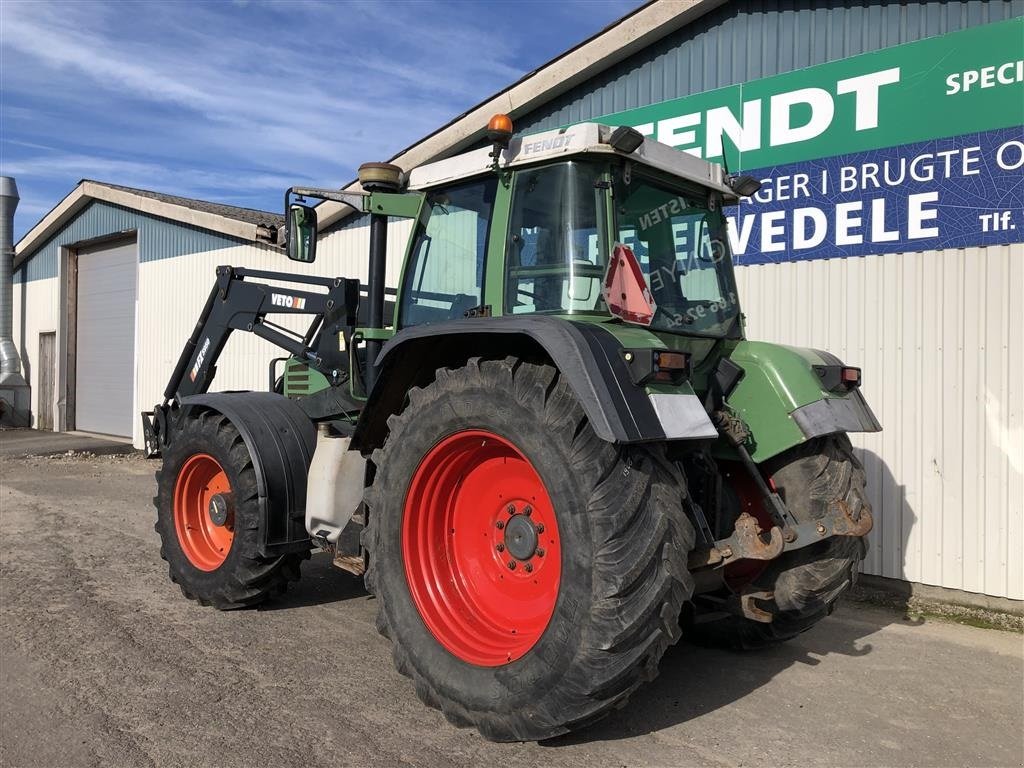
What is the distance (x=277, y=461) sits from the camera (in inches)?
197

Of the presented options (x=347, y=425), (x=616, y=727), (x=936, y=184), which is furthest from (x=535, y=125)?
(x=616, y=727)

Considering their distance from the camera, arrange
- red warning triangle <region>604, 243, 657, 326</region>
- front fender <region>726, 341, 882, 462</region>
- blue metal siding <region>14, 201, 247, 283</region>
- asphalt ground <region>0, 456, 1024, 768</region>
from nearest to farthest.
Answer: asphalt ground <region>0, 456, 1024, 768</region> < red warning triangle <region>604, 243, 657, 326</region> < front fender <region>726, 341, 882, 462</region> < blue metal siding <region>14, 201, 247, 283</region>

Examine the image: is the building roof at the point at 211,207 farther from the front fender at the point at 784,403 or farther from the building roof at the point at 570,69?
the front fender at the point at 784,403

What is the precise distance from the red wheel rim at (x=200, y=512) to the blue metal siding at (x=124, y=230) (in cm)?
811

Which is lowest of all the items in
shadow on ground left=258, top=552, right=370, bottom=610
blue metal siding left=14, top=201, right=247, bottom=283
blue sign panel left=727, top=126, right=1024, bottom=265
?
shadow on ground left=258, top=552, right=370, bottom=610

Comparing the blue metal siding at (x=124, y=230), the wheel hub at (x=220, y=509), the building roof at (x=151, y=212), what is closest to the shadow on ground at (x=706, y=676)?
the wheel hub at (x=220, y=509)

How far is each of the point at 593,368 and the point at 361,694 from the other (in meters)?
1.98

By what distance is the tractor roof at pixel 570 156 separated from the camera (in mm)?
3650

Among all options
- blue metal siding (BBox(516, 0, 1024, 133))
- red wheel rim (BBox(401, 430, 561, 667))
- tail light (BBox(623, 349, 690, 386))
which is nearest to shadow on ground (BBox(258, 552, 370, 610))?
red wheel rim (BBox(401, 430, 561, 667))

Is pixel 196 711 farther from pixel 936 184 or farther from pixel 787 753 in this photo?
pixel 936 184

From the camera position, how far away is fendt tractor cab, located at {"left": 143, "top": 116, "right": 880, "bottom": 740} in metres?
3.14

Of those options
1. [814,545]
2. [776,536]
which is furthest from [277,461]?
[814,545]

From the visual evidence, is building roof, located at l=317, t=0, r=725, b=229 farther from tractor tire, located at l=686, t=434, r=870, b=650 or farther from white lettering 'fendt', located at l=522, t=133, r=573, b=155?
tractor tire, located at l=686, t=434, r=870, b=650

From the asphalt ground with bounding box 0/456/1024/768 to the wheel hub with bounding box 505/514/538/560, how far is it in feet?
2.54
